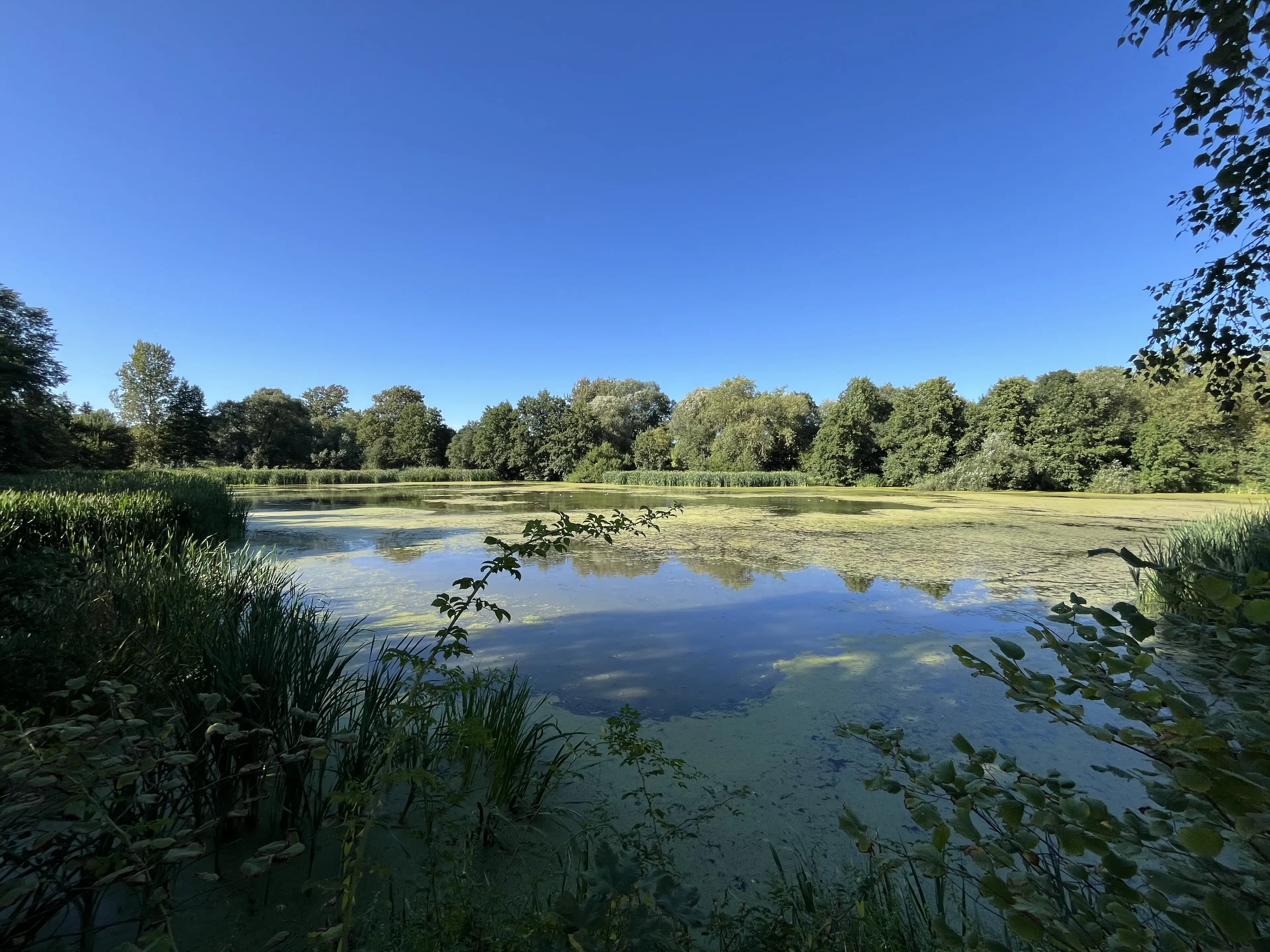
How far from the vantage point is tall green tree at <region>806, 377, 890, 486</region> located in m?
26.5

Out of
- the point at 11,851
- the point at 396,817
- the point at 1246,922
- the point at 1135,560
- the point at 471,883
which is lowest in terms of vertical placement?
the point at 396,817

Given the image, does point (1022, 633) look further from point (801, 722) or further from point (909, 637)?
point (801, 722)

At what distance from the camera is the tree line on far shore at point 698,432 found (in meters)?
18.7

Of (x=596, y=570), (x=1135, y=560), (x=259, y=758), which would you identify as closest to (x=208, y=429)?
(x=596, y=570)

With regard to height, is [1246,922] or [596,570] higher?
[1246,922]

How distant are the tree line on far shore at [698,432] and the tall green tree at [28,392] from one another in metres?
0.06

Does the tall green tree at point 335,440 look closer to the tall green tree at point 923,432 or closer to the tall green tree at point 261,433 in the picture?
the tall green tree at point 261,433

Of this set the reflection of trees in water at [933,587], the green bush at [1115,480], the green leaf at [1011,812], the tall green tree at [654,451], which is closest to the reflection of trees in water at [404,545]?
the reflection of trees in water at [933,587]

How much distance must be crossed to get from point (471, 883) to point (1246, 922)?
1.38 m

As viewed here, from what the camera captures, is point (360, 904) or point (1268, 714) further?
point (360, 904)

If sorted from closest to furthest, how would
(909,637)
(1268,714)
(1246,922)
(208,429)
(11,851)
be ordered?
(1246,922) < (1268,714) < (11,851) < (909,637) < (208,429)

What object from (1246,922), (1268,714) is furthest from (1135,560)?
(1246,922)

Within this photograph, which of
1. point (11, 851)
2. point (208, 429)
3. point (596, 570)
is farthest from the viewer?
point (208, 429)

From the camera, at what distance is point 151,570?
9.86 feet
